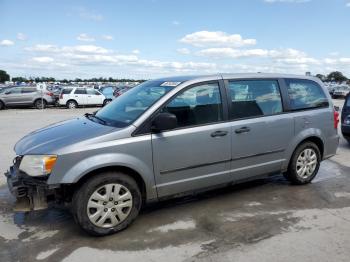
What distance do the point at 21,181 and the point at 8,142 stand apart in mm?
6857

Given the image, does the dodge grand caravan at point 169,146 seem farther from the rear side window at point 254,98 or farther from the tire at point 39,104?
the tire at point 39,104

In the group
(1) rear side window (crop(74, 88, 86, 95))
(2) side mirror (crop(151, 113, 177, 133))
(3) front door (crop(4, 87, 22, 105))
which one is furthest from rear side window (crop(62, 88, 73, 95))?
(2) side mirror (crop(151, 113, 177, 133))

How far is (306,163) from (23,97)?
23.5m

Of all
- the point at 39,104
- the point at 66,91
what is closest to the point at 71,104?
the point at 66,91

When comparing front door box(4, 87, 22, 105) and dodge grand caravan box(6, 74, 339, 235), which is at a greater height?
front door box(4, 87, 22, 105)

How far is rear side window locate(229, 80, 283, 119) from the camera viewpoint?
476cm

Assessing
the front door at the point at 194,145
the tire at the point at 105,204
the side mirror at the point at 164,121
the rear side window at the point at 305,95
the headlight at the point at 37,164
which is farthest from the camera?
the rear side window at the point at 305,95

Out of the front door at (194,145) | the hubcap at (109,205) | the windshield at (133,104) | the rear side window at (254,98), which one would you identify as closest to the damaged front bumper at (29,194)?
the hubcap at (109,205)

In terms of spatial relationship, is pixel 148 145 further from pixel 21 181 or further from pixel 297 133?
pixel 297 133

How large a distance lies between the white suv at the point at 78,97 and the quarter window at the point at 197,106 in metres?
23.2

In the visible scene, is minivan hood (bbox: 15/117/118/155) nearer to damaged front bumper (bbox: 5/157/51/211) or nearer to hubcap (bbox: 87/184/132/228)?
damaged front bumper (bbox: 5/157/51/211)

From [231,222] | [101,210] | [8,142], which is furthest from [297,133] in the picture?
[8,142]

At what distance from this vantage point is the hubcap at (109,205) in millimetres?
3832

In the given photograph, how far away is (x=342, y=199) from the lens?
511cm
